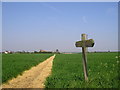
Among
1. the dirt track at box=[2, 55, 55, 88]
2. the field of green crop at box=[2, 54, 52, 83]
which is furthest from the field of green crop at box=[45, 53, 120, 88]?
the field of green crop at box=[2, 54, 52, 83]

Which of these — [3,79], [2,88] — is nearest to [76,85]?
[2,88]

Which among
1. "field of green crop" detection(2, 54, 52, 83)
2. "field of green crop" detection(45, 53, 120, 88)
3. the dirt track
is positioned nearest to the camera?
"field of green crop" detection(45, 53, 120, 88)

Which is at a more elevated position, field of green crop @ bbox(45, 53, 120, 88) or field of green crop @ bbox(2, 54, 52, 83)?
field of green crop @ bbox(45, 53, 120, 88)

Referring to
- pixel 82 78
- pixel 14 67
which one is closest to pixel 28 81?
pixel 82 78

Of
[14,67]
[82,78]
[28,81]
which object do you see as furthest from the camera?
[14,67]

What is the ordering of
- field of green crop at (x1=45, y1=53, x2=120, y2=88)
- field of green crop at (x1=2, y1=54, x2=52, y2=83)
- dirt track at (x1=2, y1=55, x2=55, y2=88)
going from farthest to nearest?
field of green crop at (x1=2, y1=54, x2=52, y2=83) < dirt track at (x1=2, y1=55, x2=55, y2=88) < field of green crop at (x1=45, y1=53, x2=120, y2=88)

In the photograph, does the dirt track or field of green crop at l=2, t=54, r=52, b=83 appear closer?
the dirt track

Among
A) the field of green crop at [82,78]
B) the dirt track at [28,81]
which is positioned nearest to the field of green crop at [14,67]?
the dirt track at [28,81]

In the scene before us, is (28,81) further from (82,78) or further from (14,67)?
(14,67)

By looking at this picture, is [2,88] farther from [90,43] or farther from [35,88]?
[90,43]

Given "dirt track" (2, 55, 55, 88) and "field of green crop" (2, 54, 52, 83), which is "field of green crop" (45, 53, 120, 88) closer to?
"dirt track" (2, 55, 55, 88)

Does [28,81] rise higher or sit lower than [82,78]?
lower

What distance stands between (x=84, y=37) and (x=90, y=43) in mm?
604

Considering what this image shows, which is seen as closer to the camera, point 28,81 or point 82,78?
point 82,78
